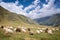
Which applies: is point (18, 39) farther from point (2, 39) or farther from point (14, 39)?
point (2, 39)

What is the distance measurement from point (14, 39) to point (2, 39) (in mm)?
2224

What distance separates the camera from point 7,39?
79.7ft

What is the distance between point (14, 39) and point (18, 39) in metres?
0.75

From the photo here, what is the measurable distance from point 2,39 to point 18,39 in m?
2.98

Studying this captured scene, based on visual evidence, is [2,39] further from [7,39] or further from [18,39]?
[18,39]

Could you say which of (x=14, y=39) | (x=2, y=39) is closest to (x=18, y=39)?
(x=14, y=39)

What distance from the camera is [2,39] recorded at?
79.7ft

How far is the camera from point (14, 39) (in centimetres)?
2453

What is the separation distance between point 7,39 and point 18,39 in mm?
2051

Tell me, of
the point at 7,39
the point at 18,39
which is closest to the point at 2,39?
the point at 7,39
